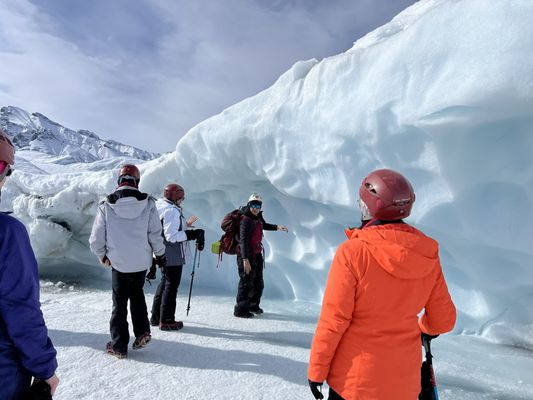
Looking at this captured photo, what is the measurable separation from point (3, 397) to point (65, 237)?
7.30 meters

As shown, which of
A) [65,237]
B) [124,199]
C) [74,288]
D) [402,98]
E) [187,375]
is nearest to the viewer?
[187,375]

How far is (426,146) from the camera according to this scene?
4148 mm

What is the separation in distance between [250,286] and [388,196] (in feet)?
11.3

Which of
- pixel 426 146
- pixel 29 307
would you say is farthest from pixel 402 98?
pixel 29 307

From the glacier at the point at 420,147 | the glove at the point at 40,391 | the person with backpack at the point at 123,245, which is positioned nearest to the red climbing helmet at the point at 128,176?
the person with backpack at the point at 123,245

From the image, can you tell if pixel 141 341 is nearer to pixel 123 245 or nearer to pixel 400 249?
pixel 123 245

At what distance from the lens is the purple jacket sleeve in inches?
48.0

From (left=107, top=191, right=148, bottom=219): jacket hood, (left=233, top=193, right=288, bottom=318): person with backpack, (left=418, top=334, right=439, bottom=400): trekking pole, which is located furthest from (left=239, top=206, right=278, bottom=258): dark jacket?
(left=418, top=334, right=439, bottom=400): trekking pole

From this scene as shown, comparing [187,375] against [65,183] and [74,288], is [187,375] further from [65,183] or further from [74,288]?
[65,183]

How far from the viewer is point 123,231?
315 cm

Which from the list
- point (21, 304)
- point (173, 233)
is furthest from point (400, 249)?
point (173, 233)

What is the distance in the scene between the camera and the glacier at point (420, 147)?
3518mm

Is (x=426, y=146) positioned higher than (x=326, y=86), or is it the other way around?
(x=326, y=86)

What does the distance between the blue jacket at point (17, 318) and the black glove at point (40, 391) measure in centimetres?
3
